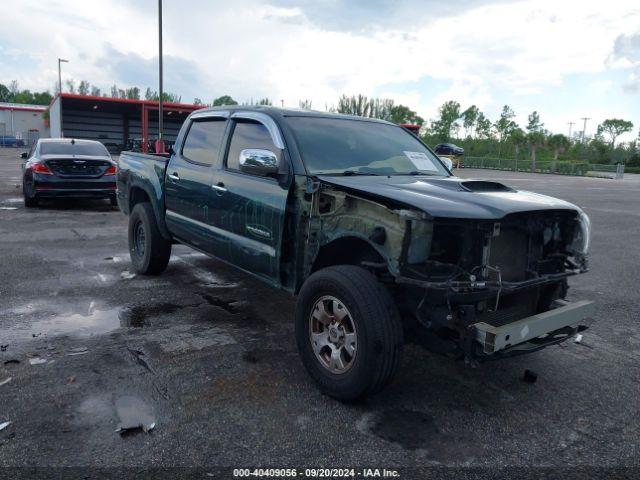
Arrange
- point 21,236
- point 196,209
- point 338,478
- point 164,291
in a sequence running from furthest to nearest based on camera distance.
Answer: point 21,236
point 164,291
point 196,209
point 338,478

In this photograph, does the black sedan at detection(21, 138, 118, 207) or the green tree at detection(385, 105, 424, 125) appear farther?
the green tree at detection(385, 105, 424, 125)

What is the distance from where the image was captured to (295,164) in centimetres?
400

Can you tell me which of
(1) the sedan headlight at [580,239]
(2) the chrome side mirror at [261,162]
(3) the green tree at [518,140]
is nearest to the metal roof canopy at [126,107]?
(2) the chrome side mirror at [261,162]

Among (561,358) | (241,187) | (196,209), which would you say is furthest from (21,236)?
(561,358)

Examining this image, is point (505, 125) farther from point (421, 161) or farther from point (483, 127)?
point (421, 161)

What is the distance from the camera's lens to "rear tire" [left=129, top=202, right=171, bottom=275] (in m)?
6.07

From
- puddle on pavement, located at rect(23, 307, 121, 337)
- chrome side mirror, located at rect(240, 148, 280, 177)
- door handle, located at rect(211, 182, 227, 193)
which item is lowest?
puddle on pavement, located at rect(23, 307, 121, 337)

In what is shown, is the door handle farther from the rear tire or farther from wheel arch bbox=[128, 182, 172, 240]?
the rear tire

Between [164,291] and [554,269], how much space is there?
383cm

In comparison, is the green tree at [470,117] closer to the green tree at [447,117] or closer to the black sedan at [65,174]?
the green tree at [447,117]

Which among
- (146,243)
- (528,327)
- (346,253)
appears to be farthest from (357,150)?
(146,243)

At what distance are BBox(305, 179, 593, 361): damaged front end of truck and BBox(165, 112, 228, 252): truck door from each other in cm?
159

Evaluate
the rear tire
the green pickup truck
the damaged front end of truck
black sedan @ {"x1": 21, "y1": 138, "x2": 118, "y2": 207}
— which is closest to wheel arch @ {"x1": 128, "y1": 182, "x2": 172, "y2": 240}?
the rear tire

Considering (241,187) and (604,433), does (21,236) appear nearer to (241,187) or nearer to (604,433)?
(241,187)
